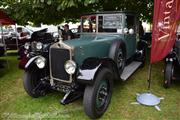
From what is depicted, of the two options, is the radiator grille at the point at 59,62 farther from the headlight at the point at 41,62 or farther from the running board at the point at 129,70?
the running board at the point at 129,70

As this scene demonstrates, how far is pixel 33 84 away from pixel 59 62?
3.21ft

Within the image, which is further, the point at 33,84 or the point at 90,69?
the point at 33,84

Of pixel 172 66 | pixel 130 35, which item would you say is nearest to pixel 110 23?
pixel 130 35

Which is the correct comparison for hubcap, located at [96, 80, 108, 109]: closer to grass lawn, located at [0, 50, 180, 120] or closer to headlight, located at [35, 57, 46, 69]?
grass lawn, located at [0, 50, 180, 120]

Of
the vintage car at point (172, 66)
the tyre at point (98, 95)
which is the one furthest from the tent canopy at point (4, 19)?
the vintage car at point (172, 66)

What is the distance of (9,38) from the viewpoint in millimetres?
12023

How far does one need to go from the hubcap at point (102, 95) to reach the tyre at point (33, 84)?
1.46 m

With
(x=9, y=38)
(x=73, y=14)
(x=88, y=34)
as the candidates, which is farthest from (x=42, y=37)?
(x=88, y=34)

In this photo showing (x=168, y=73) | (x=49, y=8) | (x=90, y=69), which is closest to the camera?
(x=90, y=69)

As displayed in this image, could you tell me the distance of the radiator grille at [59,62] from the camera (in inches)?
168

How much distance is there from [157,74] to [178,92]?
1436 mm

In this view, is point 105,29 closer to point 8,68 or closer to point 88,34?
point 88,34

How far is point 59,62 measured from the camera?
4.38 m

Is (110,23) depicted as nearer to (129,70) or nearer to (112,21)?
(112,21)
